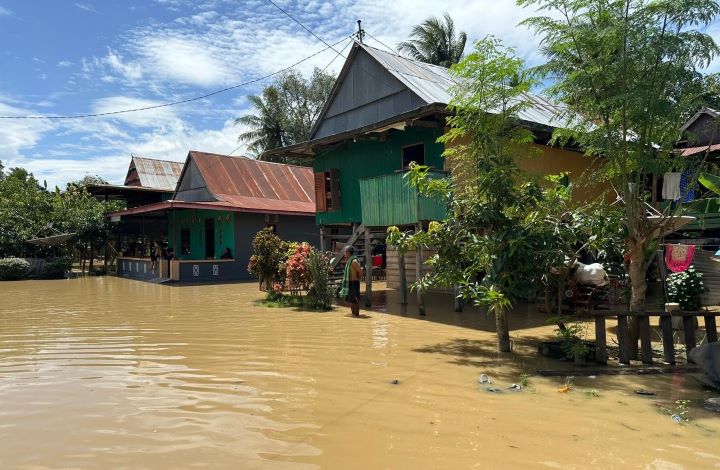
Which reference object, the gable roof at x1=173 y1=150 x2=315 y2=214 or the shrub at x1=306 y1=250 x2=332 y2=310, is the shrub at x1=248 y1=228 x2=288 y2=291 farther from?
the gable roof at x1=173 y1=150 x2=315 y2=214

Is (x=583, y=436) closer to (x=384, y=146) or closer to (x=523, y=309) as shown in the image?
(x=523, y=309)

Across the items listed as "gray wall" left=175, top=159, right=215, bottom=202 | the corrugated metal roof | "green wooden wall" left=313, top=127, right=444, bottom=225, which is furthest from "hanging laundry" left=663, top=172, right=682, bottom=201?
"gray wall" left=175, top=159, right=215, bottom=202

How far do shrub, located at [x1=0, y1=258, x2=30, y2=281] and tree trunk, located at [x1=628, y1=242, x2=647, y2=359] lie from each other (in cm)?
2575

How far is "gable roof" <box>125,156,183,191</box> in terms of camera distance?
107 ft

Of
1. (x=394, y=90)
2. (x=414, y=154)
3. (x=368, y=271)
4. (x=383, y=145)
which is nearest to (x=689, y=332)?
(x=368, y=271)

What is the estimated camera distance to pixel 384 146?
15578mm

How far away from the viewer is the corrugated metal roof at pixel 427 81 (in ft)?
47.8

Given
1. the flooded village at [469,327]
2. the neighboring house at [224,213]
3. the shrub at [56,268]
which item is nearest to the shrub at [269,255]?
the flooded village at [469,327]

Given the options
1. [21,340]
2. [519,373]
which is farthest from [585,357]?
[21,340]

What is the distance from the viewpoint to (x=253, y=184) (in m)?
25.8

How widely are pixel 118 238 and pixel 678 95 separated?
95.7 feet

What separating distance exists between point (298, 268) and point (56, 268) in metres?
17.8

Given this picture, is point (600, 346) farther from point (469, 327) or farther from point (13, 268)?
point (13, 268)

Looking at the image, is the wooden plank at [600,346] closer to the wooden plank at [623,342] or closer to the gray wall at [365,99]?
the wooden plank at [623,342]
